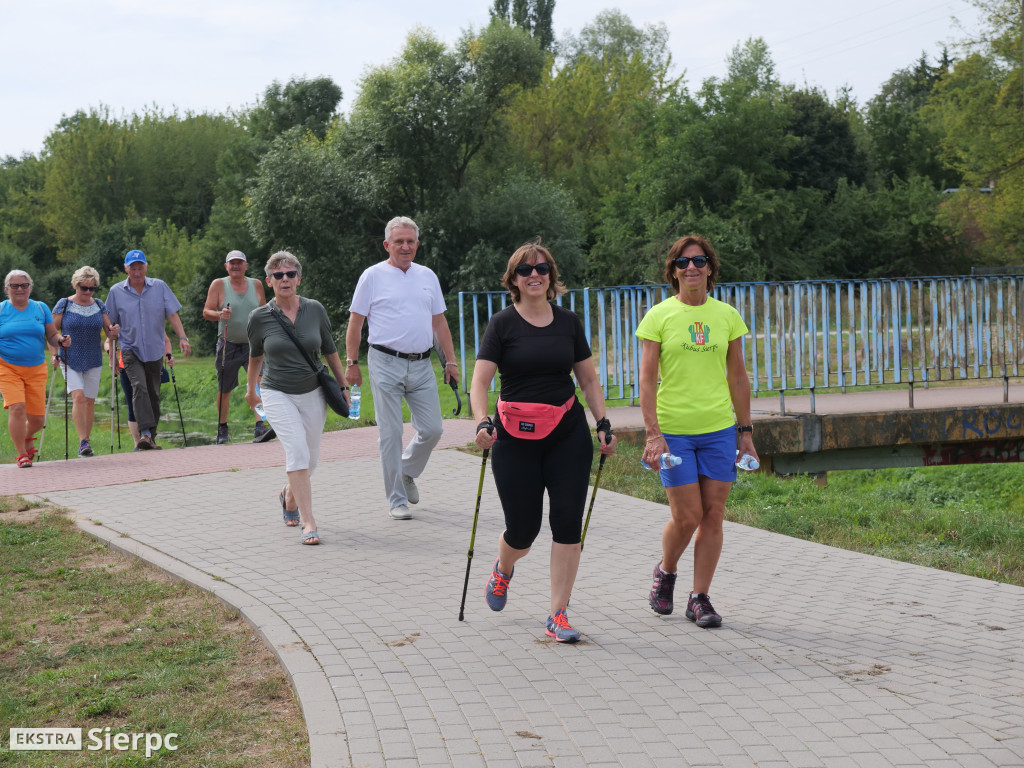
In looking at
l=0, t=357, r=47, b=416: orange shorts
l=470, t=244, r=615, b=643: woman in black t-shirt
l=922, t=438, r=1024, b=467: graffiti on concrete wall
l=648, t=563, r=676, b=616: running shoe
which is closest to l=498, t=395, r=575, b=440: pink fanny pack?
l=470, t=244, r=615, b=643: woman in black t-shirt

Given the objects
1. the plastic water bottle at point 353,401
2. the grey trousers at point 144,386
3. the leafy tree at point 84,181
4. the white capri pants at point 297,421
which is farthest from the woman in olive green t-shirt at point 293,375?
the leafy tree at point 84,181

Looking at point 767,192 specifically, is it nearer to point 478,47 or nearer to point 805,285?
point 478,47

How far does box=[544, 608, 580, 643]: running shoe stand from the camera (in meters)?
5.39

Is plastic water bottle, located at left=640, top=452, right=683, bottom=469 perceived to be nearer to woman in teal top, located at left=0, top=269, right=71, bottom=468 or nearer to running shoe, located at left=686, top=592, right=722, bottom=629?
running shoe, located at left=686, top=592, right=722, bottom=629

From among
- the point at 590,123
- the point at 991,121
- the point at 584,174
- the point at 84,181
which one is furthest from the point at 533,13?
the point at 991,121

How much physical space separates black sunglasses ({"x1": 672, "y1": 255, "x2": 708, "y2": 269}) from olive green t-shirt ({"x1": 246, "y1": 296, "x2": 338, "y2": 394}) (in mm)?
2877

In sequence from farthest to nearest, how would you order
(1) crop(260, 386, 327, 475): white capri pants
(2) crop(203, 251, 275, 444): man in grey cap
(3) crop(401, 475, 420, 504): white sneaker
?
1. (2) crop(203, 251, 275, 444): man in grey cap
2. (3) crop(401, 475, 420, 504): white sneaker
3. (1) crop(260, 386, 327, 475): white capri pants

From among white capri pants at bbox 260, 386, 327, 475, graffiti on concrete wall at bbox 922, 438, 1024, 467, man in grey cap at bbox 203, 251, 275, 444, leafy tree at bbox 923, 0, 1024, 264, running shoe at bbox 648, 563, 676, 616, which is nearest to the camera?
running shoe at bbox 648, 563, 676, 616

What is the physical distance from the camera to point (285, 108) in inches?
2158

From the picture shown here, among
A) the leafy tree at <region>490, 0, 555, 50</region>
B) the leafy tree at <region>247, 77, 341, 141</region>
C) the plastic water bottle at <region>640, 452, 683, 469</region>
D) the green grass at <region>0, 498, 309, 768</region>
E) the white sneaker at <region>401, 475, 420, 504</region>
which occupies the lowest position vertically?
the green grass at <region>0, 498, 309, 768</region>

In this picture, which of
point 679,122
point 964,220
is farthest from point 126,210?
point 964,220

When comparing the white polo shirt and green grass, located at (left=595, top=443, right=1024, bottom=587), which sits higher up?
the white polo shirt

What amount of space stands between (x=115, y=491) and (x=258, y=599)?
429cm

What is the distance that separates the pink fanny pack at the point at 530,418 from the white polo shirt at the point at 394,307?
290cm
